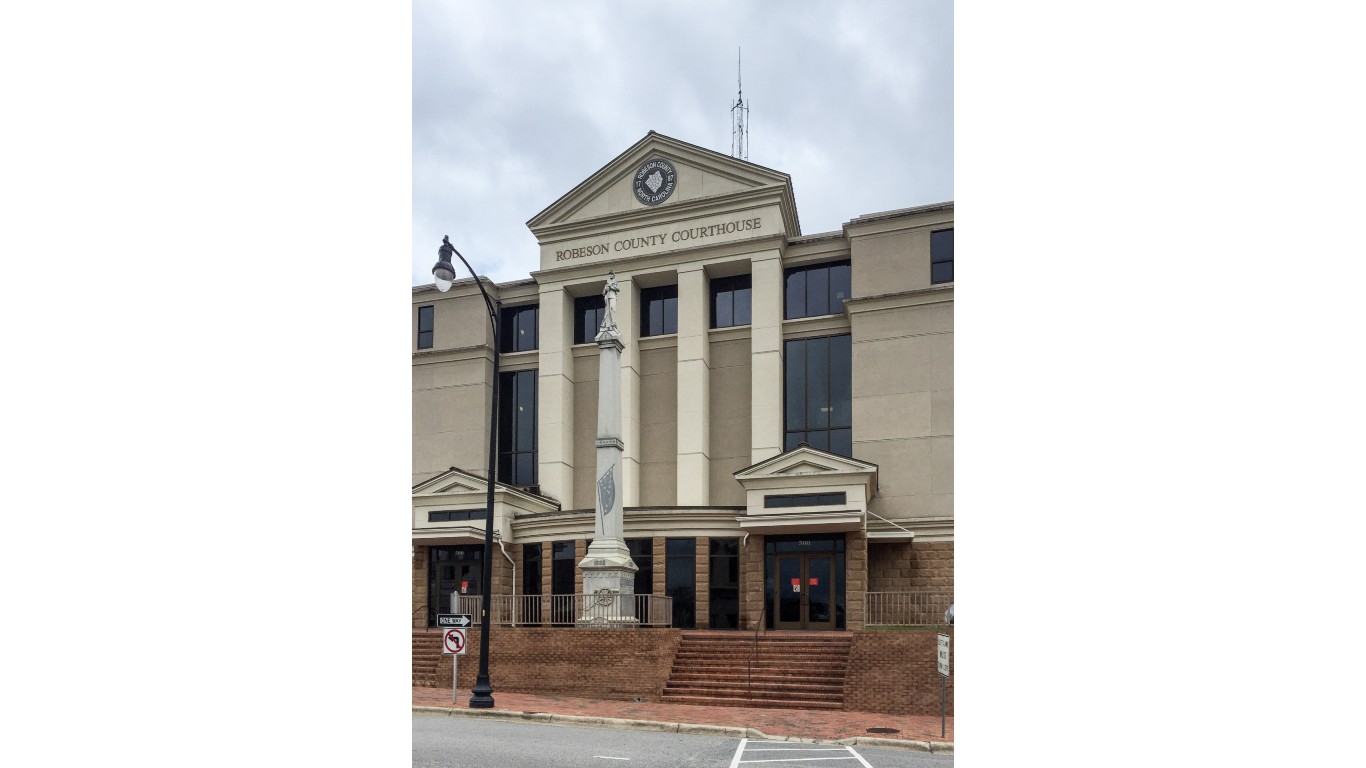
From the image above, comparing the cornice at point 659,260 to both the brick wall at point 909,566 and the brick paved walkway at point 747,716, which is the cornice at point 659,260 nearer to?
the brick wall at point 909,566

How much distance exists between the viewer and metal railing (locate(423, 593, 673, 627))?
2059 centimetres

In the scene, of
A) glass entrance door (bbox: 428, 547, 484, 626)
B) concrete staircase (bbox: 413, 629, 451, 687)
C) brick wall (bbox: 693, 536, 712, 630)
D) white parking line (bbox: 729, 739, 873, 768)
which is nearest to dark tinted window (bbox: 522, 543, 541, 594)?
glass entrance door (bbox: 428, 547, 484, 626)

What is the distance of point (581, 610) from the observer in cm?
2123

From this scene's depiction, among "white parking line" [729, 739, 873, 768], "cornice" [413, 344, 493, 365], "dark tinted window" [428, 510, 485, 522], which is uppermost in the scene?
"cornice" [413, 344, 493, 365]

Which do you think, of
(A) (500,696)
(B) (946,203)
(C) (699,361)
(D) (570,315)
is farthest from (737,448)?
(A) (500,696)

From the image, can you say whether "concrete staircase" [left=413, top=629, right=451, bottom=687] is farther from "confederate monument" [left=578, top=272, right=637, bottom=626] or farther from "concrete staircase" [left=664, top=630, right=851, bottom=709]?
"concrete staircase" [left=664, top=630, right=851, bottom=709]

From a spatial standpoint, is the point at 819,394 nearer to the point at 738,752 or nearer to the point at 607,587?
the point at 607,587

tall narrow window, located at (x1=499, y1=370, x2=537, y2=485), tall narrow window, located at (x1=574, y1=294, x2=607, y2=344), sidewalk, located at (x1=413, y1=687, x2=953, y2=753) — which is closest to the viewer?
sidewalk, located at (x1=413, y1=687, x2=953, y2=753)

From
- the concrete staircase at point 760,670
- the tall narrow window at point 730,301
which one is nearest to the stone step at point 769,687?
the concrete staircase at point 760,670

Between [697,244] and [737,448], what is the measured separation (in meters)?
6.09

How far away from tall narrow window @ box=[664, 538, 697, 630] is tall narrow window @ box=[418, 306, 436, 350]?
11.5 metres

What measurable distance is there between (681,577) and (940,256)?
36.7ft

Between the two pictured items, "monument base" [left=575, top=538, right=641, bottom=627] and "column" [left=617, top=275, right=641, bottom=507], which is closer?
"monument base" [left=575, top=538, right=641, bottom=627]
